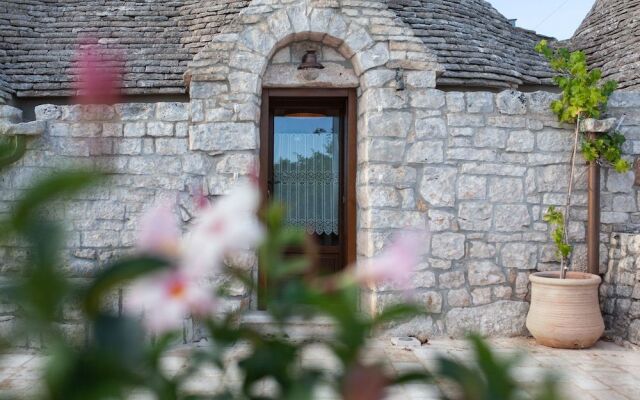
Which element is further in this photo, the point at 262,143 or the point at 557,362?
the point at 262,143

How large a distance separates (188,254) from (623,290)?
5.27 metres

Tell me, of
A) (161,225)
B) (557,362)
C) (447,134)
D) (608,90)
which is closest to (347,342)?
(161,225)

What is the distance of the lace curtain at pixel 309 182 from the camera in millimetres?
5918

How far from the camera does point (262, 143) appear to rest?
5.55m

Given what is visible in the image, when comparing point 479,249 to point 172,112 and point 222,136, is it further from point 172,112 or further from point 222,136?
point 172,112

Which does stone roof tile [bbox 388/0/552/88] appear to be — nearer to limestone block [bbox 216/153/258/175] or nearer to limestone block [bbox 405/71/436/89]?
limestone block [bbox 405/71/436/89]

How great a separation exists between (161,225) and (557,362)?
455cm

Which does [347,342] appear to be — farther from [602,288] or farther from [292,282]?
[602,288]

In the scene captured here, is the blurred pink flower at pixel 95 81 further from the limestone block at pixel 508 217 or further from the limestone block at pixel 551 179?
the limestone block at pixel 551 179

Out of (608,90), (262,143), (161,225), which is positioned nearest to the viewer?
(161,225)

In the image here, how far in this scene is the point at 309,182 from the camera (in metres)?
5.94

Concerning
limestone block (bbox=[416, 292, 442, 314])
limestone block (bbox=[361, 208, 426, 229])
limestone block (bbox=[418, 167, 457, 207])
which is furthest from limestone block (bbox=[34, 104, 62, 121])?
limestone block (bbox=[416, 292, 442, 314])

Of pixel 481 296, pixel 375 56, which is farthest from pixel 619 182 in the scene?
pixel 375 56

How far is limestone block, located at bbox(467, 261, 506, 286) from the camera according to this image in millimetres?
5164
